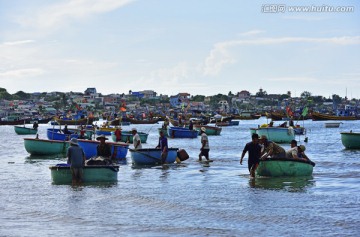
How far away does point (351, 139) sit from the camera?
41.4 meters

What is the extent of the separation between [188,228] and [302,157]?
9.83 metres

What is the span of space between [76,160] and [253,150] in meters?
5.74

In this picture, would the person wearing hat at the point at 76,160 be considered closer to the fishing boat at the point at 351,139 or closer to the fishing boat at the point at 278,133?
the fishing boat at the point at 351,139

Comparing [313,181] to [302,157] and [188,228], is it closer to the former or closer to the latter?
[302,157]

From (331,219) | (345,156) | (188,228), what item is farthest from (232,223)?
(345,156)

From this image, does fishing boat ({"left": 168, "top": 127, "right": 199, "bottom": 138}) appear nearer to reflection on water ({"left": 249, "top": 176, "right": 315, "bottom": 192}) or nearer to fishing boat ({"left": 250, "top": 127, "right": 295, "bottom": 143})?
fishing boat ({"left": 250, "top": 127, "right": 295, "bottom": 143})

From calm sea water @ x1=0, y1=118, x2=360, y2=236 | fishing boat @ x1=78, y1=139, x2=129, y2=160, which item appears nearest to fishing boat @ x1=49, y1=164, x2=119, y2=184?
calm sea water @ x1=0, y1=118, x2=360, y2=236

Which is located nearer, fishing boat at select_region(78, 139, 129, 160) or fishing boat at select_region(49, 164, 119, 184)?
fishing boat at select_region(49, 164, 119, 184)

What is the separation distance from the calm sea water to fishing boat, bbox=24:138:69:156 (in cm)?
1127

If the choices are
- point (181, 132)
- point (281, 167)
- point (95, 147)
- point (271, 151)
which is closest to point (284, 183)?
point (281, 167)

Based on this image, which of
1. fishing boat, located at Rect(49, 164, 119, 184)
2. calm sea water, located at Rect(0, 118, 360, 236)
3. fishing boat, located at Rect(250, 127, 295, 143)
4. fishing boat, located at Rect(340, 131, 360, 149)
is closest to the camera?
calm sea water, located at Rect(0, 118, 360, 236)

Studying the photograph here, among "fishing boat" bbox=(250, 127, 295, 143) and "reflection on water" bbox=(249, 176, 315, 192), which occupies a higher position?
"fishing boat" bbox=(250, 127, 295, 143)

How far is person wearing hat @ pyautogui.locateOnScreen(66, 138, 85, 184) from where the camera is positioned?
19734 mm

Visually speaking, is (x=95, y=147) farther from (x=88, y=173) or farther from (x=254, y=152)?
(x=254, y=152)
